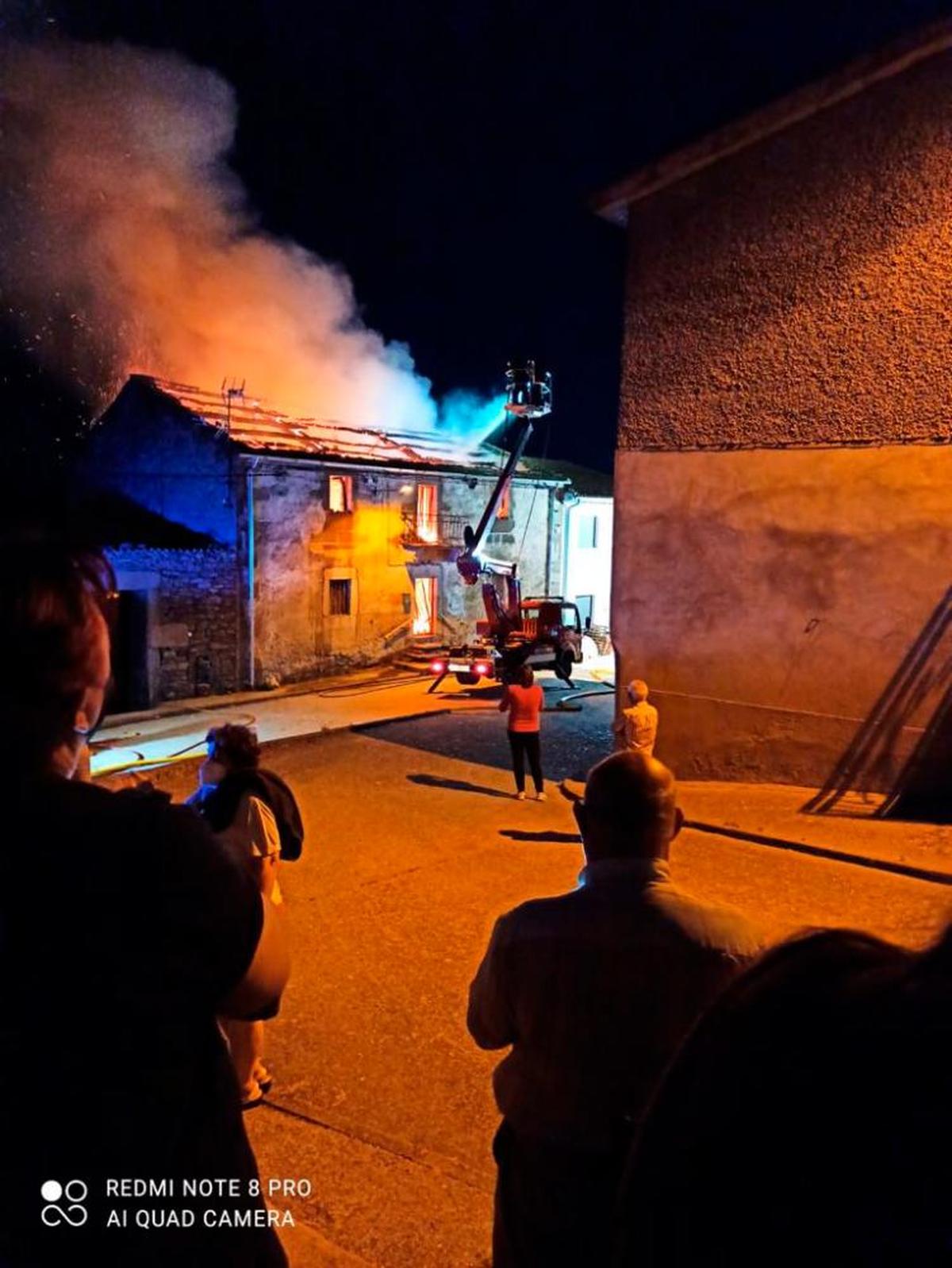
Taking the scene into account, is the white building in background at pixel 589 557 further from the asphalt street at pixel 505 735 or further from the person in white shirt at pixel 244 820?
the person in white shirt at pixel 244 820

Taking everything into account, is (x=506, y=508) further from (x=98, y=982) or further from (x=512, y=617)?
(x=98, y=982)

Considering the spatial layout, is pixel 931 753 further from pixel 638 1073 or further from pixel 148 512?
pixel 148 512

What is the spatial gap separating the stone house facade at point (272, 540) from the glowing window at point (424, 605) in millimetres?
44

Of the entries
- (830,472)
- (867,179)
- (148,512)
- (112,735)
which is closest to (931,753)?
(830,472)

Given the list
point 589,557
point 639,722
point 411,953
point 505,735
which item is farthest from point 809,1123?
point 589,557

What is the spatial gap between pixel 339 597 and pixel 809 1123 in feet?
77.2

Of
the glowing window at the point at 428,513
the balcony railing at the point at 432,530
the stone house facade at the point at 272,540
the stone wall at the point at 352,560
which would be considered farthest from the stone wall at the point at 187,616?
the glowing window at the point at 428,513

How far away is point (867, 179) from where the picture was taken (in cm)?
977

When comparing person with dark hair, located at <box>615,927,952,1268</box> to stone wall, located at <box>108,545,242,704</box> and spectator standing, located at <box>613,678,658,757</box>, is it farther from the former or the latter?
stone wall, located at <box>108,545,242,704</box>

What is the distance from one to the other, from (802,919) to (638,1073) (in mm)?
5577

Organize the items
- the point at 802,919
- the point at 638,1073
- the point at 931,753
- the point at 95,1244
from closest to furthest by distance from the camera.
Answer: the point at 95,1244 < the point at 638,1073 < the point at 802,919 < the point at 931,753

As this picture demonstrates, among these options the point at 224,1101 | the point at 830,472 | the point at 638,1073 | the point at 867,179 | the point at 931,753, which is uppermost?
the point at 867,179

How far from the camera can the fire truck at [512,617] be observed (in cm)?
2012

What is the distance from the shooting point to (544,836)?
10.1m
